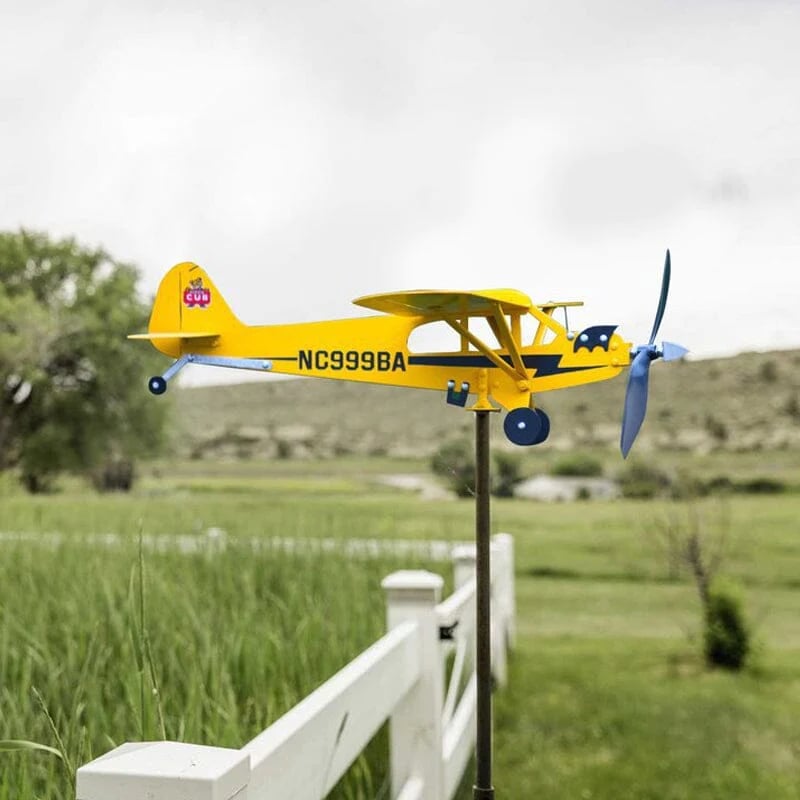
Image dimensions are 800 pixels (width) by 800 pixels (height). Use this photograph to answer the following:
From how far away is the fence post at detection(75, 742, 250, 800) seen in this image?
825mm

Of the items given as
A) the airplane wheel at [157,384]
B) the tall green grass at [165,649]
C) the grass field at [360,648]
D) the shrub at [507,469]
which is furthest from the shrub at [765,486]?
the airplane wheel at [157,384]

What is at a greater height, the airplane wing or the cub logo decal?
the cub logo decal

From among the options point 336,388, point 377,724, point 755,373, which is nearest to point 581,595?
point 755,373

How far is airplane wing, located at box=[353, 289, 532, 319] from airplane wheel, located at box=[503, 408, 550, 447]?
0.11m

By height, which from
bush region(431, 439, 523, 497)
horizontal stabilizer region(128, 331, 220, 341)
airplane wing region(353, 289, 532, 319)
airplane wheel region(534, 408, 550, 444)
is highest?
airplane wing region(353, 289, 532, 319)

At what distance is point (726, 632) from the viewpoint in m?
4.94

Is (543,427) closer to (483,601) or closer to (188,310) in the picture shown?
(483,601)

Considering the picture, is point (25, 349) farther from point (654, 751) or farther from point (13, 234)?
point (654, 751)

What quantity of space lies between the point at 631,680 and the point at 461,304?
14.6 feet

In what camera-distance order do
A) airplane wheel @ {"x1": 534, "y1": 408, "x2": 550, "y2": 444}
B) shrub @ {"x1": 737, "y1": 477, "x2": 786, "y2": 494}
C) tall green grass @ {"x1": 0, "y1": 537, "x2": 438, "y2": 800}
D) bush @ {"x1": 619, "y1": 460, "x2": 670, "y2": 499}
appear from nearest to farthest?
1. airplane wheel @ {"x1": 534, "y1": 408, "x2": 550, "y2": 444}
2. tall green grass @ {"x1": 0, "y1": 537, "x2": 438, "y2": 800}
3. bush @ {"x1": 619, "y1": 460, "x2": 670, "y2": 499}
4. shrub @ {"x1": 737, "y1": 477, "x2": 786, "y2": 494}

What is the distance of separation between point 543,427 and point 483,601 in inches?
8.4

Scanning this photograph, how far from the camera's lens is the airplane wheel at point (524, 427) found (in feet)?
3.03

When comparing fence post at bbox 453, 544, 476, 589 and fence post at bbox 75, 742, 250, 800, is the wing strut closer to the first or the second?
fence post at bbox 75, 742, 250, 800

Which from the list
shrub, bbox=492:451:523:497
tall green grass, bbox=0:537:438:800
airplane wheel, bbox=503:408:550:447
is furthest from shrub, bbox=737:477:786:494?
airplane wheel, bbox=503:408:550:447
